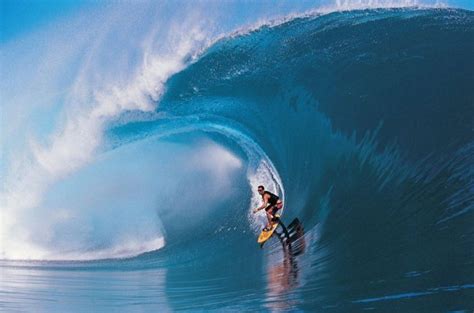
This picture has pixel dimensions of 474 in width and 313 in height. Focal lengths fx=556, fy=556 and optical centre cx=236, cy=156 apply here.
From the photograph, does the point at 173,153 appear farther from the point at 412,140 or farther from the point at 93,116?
the point at 412,140

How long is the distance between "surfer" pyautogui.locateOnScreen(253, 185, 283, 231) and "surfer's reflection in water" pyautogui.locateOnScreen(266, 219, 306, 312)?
0.11 meters

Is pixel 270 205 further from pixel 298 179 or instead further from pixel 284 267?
pixel 284 267

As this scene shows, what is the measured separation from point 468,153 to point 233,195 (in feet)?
5.92

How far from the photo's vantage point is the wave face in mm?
2922

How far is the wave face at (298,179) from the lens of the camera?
115 inches

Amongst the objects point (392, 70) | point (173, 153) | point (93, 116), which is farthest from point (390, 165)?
point (93, 116)

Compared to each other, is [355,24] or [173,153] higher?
[355,24]

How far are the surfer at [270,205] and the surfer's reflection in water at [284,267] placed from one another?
0.11 metres

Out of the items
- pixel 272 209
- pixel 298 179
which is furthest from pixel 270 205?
pixel 298 179

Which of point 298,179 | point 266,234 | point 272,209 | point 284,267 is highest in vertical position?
point 298,179

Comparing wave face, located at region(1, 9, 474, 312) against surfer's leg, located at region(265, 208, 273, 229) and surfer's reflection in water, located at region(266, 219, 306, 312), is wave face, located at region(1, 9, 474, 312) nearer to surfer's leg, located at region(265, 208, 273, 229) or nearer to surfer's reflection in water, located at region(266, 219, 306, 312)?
surfer's reflection in water, located at region(266, 219, 306, 312)

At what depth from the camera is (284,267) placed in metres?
3.21

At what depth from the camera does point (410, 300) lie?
8.37 feet

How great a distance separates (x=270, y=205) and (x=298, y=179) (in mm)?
451
